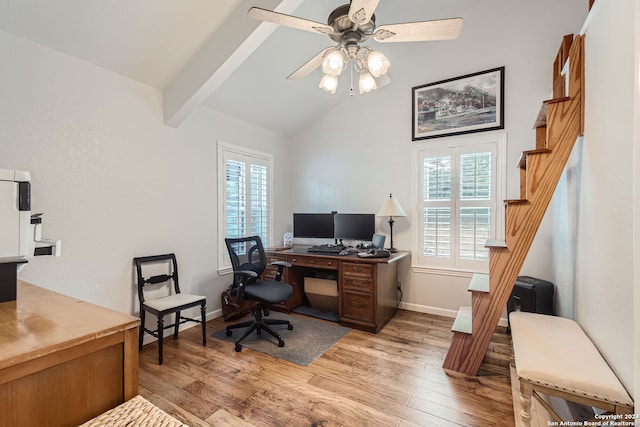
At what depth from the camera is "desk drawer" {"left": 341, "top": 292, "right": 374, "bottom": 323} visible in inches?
119

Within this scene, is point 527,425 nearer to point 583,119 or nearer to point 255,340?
point 583,119

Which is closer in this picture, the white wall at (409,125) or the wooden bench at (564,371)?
the wooden bench at (564,371)

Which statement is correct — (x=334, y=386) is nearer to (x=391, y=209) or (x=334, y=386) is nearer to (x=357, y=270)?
(x=357, y=270)

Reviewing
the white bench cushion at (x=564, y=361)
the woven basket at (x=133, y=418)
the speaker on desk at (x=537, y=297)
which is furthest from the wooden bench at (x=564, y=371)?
the woven basket at (x=133, y=418)

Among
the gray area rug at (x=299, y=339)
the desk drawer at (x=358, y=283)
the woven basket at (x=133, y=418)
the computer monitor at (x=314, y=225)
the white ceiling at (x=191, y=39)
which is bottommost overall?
the gray area rug at (x=299, y=339)

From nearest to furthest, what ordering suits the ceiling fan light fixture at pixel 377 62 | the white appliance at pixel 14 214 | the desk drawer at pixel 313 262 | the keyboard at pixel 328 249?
the white appliance at pixel 14 214 → the ceiling fan light fixture at pixel 377 62 → the desk drawer at pixel 313 262 → the keyboard at pixel 328 249

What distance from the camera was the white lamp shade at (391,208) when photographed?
11.0 ft

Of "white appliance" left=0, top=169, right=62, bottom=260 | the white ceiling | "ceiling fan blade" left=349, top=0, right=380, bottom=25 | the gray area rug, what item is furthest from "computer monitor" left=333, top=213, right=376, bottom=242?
"white appliance" left=0, top=169, right=62, bottom=260

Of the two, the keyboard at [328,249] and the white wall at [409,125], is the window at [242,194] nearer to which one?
the white wall at [409,125]

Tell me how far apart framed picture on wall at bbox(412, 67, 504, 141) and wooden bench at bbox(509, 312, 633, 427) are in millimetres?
2287

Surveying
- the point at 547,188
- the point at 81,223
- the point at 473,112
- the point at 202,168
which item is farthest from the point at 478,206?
the point at 81,223

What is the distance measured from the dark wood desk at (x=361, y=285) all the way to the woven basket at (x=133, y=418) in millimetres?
2316

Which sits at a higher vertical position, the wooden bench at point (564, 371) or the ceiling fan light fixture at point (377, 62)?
the ceiling fan light fixture at point (377, 62)

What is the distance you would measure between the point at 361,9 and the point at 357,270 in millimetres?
2362
